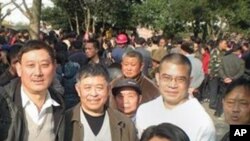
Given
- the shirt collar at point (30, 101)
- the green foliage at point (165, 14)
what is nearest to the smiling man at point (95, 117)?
the shirt collar at point (30, 101)

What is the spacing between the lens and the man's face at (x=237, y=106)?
3.05 m

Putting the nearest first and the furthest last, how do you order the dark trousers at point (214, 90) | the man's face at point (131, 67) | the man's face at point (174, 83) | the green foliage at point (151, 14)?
the man's face at point (174, 83) → the man's face at point (131, 67) → the dark trousers at point (214, 90) → the green foliage at point (151, 14)

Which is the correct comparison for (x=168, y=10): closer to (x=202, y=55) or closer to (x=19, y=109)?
(x=202, y=55)

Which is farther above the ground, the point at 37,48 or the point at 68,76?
the point at 37,48

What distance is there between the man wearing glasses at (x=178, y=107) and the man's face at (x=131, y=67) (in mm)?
1428

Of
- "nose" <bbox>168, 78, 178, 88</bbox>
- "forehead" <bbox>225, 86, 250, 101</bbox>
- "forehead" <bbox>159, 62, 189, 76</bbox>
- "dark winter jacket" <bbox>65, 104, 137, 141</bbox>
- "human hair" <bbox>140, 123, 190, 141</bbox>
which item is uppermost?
"forehead" <bbox>159, 62, 189, 76</bbox>

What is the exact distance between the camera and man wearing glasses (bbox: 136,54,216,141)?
316cm

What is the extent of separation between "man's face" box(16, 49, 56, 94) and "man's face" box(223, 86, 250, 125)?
108cm

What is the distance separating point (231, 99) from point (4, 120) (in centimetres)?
130

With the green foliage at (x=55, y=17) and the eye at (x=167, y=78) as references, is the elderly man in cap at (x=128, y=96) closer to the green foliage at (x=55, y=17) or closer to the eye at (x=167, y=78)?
the eye at (x=167, y=78)

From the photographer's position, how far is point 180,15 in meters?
33.2

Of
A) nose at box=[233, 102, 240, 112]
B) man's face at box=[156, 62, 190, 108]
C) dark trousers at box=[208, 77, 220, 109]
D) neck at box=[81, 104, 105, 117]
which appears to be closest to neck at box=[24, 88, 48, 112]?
neck at box=[81, 104, 105, 117]

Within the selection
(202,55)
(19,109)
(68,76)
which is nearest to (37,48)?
(19,109)

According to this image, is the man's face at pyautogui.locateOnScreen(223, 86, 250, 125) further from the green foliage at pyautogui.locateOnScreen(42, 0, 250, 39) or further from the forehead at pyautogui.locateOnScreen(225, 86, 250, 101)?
the green foliage at pyautogui.locateOnScreen(42, 0, 250, 39)
